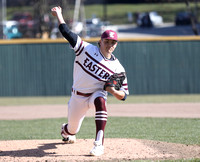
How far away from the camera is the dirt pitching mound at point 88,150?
5484mm

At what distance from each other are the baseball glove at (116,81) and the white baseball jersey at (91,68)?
5.1 inches

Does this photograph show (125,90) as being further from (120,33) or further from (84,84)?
(120,33)

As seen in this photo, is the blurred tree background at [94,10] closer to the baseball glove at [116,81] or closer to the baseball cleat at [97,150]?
the baseball glove at [116,81]

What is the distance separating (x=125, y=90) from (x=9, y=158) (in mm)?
1859

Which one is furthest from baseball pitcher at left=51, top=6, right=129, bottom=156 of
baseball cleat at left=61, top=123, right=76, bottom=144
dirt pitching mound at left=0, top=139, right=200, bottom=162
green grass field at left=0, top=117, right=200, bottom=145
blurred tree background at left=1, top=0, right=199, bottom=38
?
blurred tree background at left=1, top=0, right=199, bottom=38

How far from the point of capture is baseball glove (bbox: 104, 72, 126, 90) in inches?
217

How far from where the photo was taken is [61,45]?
54.2ft

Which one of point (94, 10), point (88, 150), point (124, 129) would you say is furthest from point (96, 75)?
point (94, 10)

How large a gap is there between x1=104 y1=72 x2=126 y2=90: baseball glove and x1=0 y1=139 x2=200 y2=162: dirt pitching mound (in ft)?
3.17

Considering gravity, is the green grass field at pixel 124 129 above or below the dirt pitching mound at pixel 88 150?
below

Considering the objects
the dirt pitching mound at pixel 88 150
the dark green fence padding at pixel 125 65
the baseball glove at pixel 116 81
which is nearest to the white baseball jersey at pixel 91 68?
the baseball glove at pixel 116 81

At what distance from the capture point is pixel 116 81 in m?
5.54

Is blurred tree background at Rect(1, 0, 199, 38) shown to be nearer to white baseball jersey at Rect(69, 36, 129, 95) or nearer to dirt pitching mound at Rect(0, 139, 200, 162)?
dirt pitching mound at Rect(0, 139, 200, 162)

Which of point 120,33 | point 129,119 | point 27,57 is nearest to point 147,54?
point 27,57
